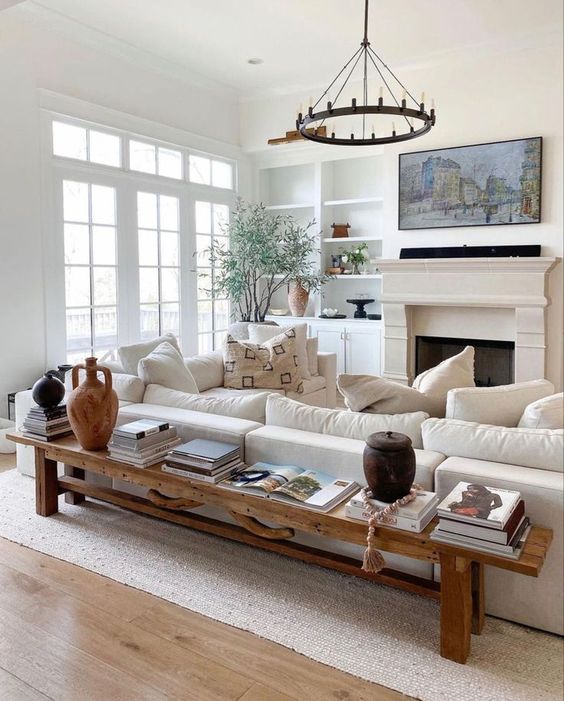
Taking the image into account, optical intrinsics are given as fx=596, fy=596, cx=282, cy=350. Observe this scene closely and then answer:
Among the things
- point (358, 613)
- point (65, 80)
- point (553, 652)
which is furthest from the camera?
point (65, 80)

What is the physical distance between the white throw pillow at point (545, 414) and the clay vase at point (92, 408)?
5.17ft

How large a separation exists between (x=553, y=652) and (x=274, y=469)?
3.29 ft

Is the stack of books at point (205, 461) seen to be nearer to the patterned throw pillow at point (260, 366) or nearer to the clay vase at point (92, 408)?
the clay vase at point (92, 408)

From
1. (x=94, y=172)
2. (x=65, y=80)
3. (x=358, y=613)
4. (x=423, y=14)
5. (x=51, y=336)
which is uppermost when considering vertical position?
(x=423, y=14)

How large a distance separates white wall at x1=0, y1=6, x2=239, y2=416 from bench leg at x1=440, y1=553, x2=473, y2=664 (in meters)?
3.29

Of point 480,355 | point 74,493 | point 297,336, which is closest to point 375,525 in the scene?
point 74,493

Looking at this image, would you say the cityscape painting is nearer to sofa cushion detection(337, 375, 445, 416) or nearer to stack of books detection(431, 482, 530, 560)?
sofa cushion detection(337, 375, 445, 416)

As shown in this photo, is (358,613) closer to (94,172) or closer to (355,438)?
(355,438)

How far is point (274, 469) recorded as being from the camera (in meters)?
2.13

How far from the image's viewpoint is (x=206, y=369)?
391 cm

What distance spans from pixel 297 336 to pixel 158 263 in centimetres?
165

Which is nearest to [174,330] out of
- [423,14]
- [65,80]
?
[65,80]

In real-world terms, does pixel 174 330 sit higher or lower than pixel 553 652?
higher

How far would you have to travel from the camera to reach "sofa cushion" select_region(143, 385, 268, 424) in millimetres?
2480
